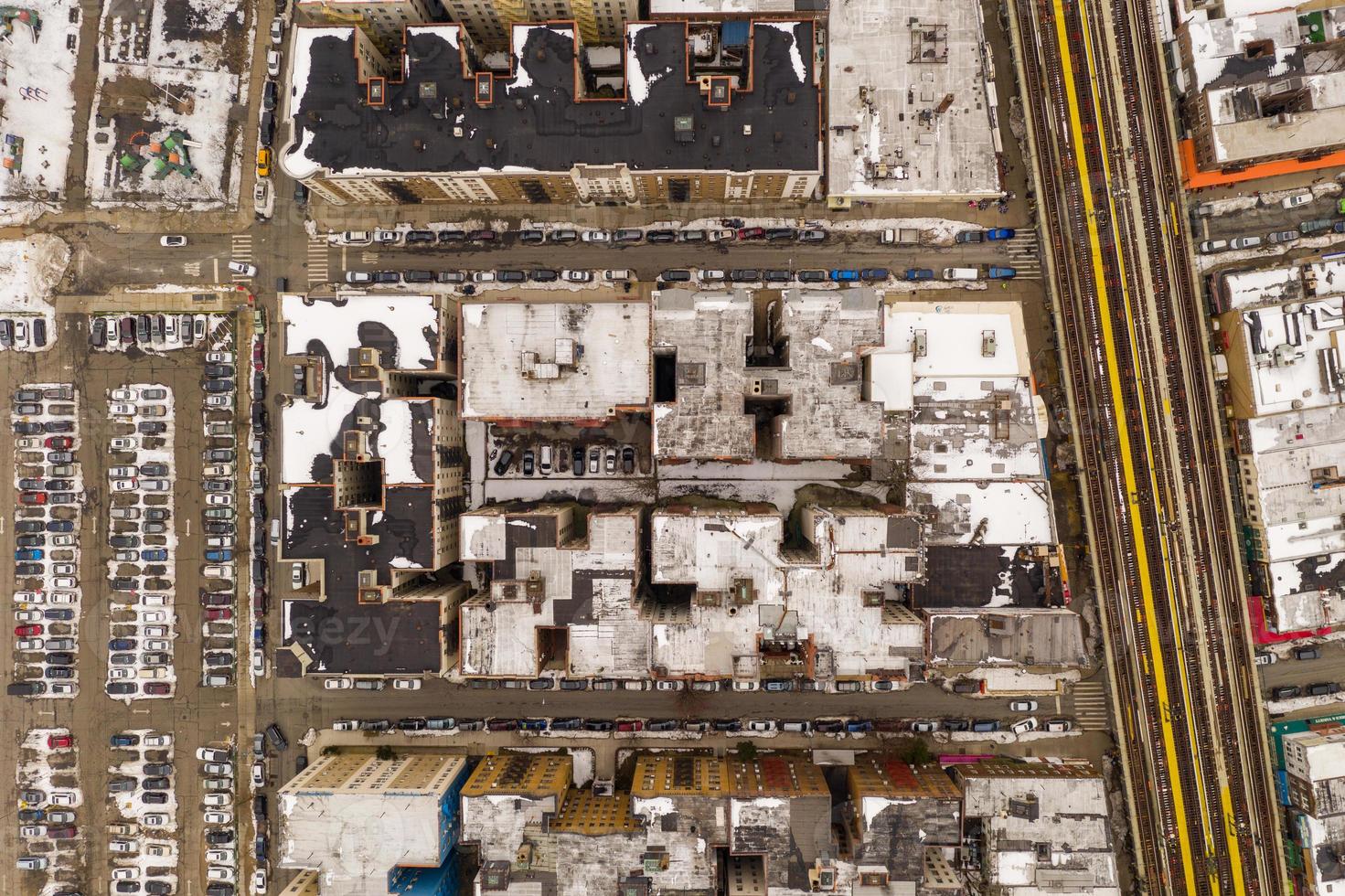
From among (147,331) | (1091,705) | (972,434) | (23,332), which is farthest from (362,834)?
(1091,705)

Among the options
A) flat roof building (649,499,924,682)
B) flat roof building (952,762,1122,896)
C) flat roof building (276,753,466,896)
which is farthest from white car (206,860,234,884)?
flat roof building (952,762,1122,896)

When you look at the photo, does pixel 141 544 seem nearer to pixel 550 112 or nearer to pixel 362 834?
pixel 362 834

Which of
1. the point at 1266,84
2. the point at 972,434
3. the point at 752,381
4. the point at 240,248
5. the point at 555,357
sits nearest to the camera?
the point at 752,381

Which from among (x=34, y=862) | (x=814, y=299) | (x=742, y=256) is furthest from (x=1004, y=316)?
(x=34, y=862)

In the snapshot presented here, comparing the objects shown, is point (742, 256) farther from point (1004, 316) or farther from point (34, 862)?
point (34, 862)

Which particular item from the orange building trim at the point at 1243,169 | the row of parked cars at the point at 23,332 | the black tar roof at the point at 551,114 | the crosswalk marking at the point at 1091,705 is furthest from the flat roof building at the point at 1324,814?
the row of parked cars at the point at 23,332
